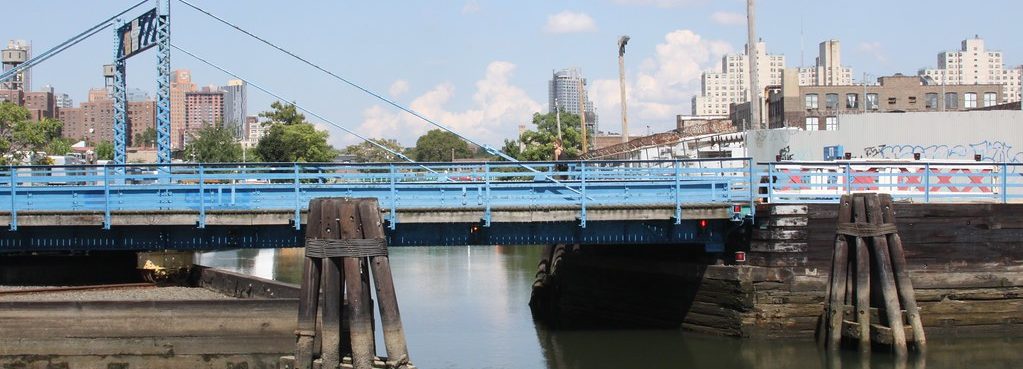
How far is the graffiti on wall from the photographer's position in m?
46.9

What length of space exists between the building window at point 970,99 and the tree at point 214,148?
7118 cm

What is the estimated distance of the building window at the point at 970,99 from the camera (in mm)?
83938

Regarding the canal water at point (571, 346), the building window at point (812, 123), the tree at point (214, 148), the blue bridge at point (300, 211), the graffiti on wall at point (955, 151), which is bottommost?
the canal water at point (571, 346)

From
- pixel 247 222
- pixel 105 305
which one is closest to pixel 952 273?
pixel 247 222

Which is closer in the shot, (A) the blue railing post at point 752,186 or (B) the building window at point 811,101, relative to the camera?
(A) the blue railing post at point 752,186

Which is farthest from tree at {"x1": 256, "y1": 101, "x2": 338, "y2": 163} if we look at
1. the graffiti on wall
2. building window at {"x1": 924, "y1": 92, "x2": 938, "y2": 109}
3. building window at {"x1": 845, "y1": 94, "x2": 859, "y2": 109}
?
the graffiti on wall

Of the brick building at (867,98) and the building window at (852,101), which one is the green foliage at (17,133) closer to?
the brick building at (867,98)

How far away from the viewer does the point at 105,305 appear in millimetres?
25859

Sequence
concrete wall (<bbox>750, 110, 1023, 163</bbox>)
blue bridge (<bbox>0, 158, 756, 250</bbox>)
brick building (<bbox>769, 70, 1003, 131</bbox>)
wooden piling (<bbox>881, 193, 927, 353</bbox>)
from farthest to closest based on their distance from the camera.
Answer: brick building (<bbox>769, 70, 1003, 131</bbox>) → concrete wall (<bbox>750, 110, 1023, 163</bbox>) → wooden piling (<bbox>881, 193, 927, 353</bbox>) → blue bridge (<bbox>0, 158, 756, 250</bbox>)

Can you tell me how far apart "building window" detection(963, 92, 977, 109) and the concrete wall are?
38.5 meters

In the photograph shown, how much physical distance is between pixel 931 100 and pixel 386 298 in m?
67.8

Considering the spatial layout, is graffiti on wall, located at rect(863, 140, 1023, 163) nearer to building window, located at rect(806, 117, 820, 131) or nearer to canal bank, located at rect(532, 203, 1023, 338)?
canal bank, located at rect(532, 203, 1023, 338)

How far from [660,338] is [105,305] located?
14234 mm

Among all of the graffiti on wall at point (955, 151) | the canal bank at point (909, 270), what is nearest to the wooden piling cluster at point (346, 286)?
the canal bank at point (909, 270)
